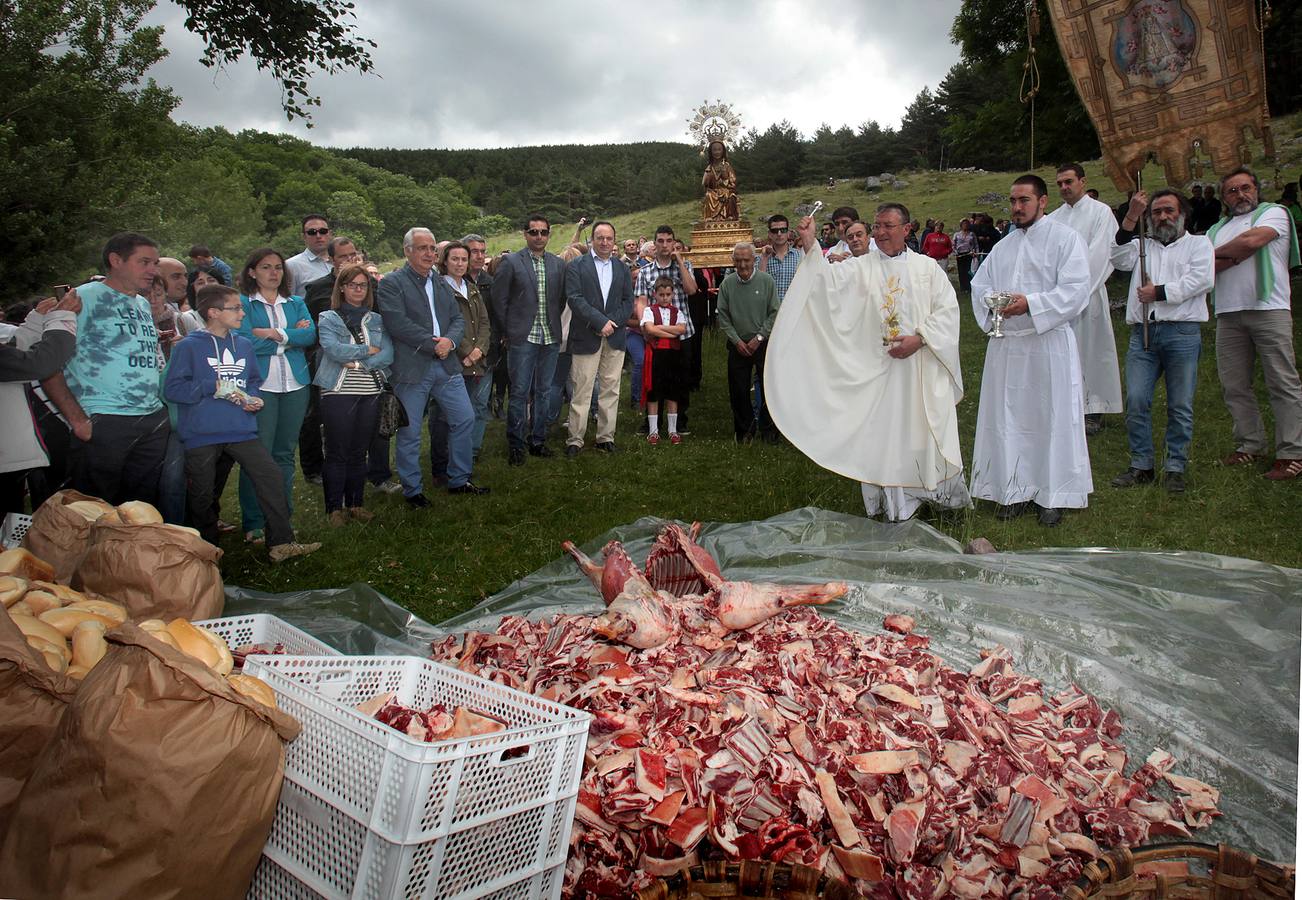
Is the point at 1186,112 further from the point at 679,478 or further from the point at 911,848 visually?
the point at 911,848

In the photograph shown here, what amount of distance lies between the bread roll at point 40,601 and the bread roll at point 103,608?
0.17 ft

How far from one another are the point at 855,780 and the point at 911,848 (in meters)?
0.30

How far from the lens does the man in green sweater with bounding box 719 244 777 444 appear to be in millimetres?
9617

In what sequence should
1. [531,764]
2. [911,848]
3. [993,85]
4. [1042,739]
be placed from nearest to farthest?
[531,764]
[911,848]
[1042,739]
[993,85]

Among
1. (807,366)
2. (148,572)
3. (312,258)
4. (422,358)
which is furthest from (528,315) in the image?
(148,572)

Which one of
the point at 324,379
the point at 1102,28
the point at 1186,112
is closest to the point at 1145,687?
the point at 1186,112

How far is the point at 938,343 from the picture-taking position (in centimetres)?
666

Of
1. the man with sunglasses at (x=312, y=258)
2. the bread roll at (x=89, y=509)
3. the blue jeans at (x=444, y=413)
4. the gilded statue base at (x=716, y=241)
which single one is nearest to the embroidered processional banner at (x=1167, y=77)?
the blue jeans at (x=444, y=413)

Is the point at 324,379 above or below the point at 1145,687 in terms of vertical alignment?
above

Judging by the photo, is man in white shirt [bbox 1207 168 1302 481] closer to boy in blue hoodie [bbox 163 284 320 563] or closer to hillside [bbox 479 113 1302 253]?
boy in blue hoodie [bbox 163 284 320 563]

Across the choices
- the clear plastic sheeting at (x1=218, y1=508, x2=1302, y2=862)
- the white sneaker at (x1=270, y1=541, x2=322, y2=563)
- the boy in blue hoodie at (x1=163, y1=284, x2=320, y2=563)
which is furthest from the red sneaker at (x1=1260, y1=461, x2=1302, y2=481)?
the boy in blue hoodie at (x1=163, y1=284, x2=320, y2=563)

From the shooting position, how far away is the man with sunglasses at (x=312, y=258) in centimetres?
794

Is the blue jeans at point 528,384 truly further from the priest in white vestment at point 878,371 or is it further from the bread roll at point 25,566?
the bread roll at point 25,566

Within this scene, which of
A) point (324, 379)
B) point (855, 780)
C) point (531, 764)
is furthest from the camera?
point (324, 379)
